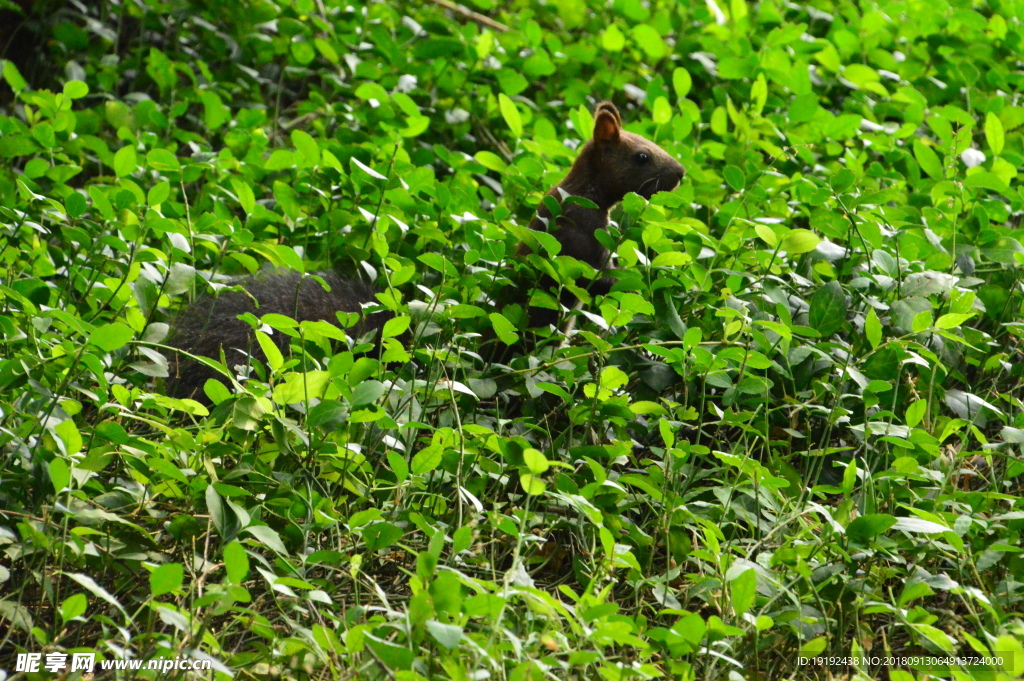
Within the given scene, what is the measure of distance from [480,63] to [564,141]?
0.90 meters

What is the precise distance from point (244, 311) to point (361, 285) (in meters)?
0.43

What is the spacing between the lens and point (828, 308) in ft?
9.40

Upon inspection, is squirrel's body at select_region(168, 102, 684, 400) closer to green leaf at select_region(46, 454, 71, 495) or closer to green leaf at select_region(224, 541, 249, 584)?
green leaf at select_region(46, 454, 71, 495)

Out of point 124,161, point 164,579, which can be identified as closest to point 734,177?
point 124,161

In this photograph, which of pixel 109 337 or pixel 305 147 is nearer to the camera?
pixel 109 337

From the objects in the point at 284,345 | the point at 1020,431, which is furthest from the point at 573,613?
the point at 284,345

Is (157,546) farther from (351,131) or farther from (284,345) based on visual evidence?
(351,131)

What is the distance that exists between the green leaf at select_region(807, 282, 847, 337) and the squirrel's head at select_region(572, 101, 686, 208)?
1.14 metres

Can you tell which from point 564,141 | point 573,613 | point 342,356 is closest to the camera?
point 573,613

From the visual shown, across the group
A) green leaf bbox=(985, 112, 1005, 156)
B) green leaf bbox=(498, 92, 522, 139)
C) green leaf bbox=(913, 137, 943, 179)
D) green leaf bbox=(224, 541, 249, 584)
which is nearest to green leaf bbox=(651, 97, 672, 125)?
green leaf bbox=(498, 92, 522, 139)

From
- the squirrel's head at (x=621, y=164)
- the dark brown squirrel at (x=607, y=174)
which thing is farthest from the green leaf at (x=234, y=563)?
the squirrel's head at (x=621, y=164)

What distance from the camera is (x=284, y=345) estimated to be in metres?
3.30

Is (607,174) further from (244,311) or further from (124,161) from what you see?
(124,161)

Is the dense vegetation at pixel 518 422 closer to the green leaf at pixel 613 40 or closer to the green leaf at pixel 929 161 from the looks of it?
the green leaf at pixel 929 161
